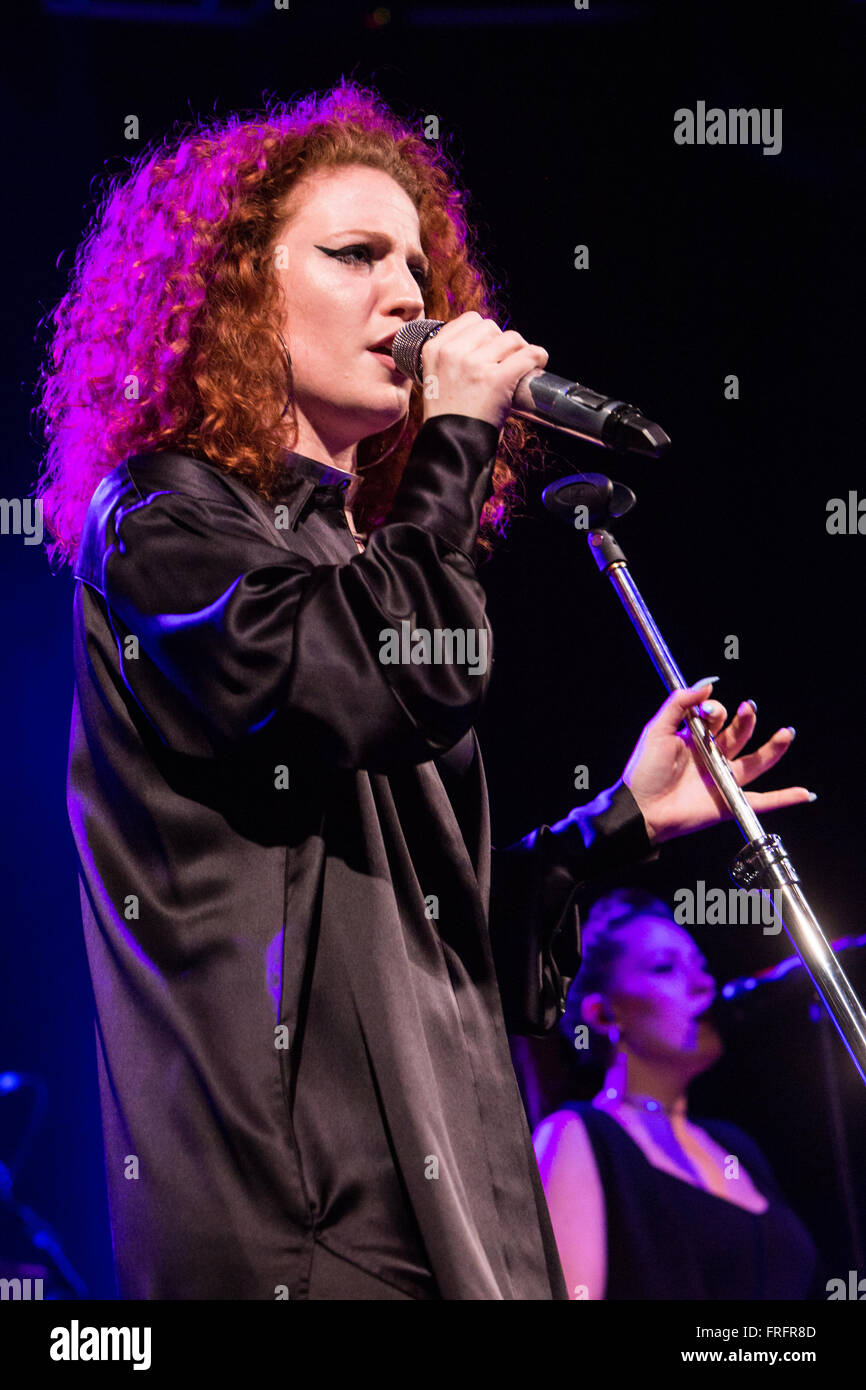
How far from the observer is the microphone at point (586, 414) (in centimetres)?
136

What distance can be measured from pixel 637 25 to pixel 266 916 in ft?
8.46

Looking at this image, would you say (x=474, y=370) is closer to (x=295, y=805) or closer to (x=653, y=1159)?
(x=295, y=805)

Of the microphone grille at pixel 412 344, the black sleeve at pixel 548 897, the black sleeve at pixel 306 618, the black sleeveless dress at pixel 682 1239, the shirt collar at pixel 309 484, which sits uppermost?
the microphone grille at pixel 412 344

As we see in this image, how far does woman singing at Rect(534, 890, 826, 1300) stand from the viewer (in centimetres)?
280

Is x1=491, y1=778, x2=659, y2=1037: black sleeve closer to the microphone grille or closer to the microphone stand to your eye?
the microphone stand

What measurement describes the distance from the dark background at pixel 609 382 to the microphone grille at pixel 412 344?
1.46 meters

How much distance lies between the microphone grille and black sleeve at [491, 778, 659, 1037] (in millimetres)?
623

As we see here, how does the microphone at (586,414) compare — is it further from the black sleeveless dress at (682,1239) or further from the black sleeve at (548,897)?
the black sleeveless dress at (682,1239)

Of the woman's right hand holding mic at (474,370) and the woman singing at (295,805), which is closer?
the woman singing at (295,805)

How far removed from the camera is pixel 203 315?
165 centimetres

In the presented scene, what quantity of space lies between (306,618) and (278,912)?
276mm

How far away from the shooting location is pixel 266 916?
1.23m

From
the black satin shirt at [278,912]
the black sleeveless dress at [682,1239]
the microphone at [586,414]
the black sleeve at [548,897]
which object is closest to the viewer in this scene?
the black satin shirt at [278,912]

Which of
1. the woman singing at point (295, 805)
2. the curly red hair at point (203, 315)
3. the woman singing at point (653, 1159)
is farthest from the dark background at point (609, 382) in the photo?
the woman singing at point (295, 805)
